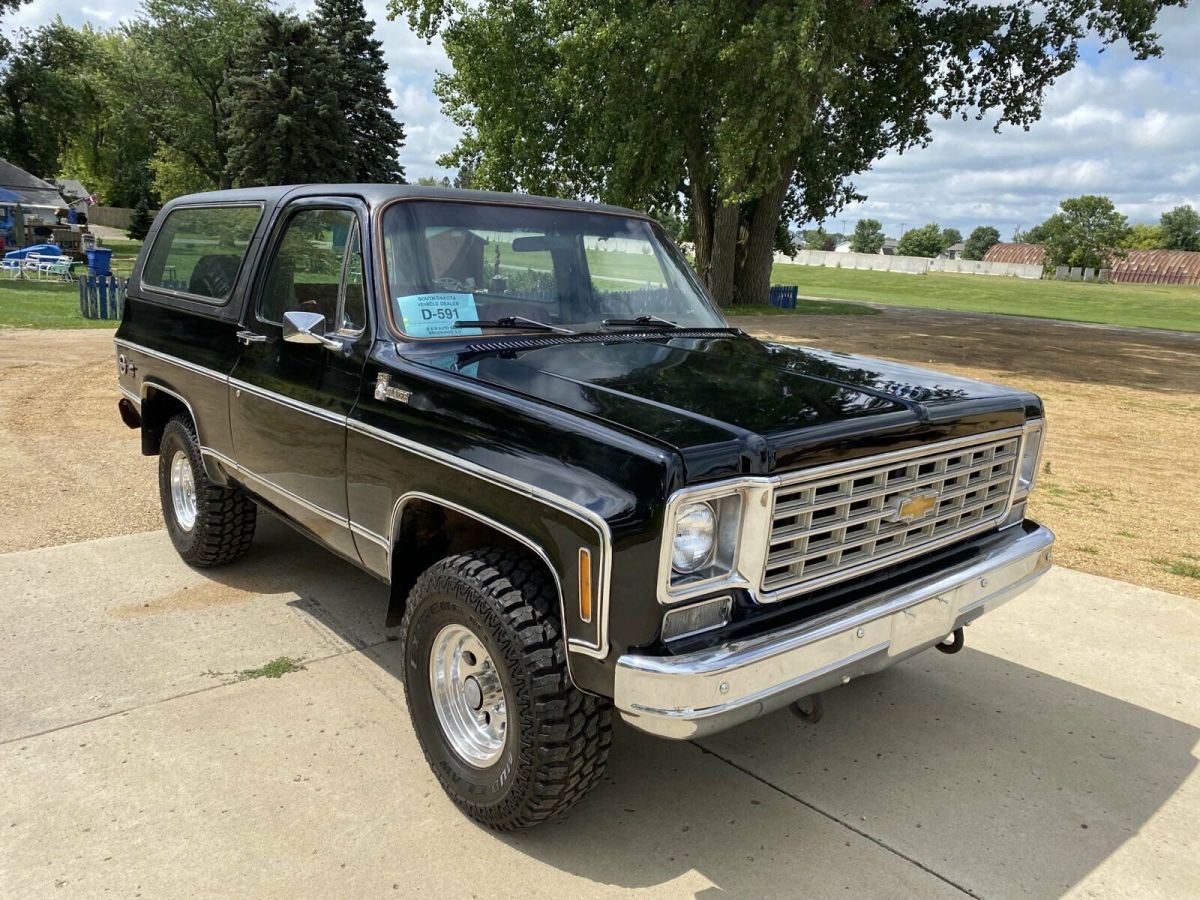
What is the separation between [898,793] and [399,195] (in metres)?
2.87

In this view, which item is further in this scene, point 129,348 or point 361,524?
point 129,348

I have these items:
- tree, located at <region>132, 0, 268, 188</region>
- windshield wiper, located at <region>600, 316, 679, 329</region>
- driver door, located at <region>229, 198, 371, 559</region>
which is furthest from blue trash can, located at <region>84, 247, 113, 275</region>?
tree, located at <region>132, 0, 268, 188</region>

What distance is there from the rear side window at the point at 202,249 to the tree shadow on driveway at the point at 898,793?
6.35ft

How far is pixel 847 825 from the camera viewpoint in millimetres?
3035

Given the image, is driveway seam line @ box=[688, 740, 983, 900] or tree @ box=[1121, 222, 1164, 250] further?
tree @ box=[1121, 222, 1164, 250]

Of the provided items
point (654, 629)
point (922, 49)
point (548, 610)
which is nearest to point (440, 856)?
point (548, 610)

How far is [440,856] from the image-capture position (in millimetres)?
2809

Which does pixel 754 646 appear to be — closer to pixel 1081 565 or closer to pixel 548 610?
pixel 548 610

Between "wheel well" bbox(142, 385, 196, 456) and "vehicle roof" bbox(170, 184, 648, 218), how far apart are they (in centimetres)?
112

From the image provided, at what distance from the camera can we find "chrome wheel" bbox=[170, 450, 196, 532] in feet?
16.5

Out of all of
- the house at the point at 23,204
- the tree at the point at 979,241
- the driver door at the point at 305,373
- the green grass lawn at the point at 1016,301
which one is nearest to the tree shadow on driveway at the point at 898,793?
the driver door at the point at 305,373

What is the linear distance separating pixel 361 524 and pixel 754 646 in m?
1.63

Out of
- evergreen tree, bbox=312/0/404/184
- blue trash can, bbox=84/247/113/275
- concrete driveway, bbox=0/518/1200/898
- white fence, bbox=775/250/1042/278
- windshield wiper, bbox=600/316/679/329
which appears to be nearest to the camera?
concrete driveway, bbox=0/518/1200/898

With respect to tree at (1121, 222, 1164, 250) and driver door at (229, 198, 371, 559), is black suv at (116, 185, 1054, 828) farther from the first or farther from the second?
tree at (1121, 222, 1164, 250)
